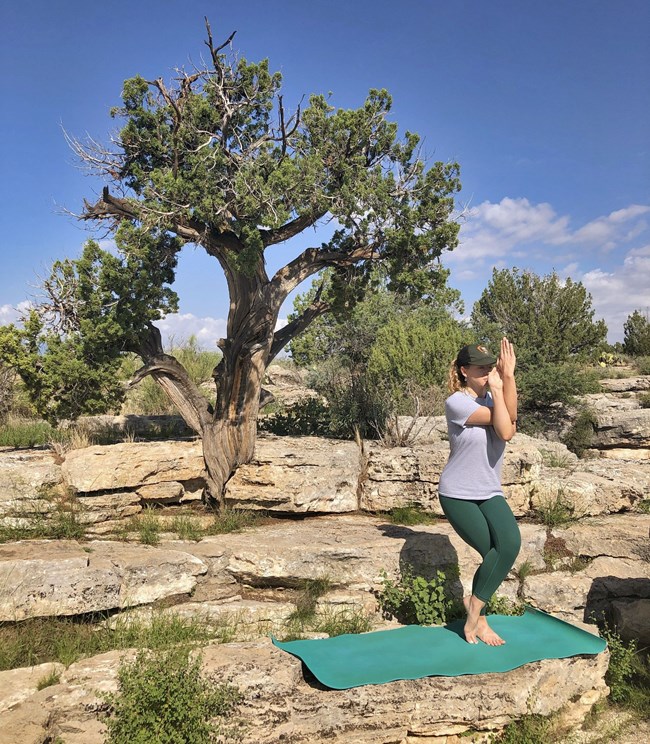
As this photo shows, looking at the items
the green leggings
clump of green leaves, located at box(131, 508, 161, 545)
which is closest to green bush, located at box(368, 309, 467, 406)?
clump of green leaves, located at box(131, 508, 161, 545)

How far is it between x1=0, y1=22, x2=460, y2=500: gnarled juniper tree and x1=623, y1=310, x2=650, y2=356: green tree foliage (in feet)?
83.4

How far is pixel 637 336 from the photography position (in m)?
30.7

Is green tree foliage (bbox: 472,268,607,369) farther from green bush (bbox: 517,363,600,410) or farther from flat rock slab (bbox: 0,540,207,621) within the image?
flat rock slab (bbox: 0,540,207,621)

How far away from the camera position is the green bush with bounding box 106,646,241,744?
12.6ft

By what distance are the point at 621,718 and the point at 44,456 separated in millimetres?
7722

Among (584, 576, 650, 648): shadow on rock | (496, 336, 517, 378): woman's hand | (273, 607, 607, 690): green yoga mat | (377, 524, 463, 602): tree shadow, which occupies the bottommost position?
(584, 576, 650, 648): shadow on rock

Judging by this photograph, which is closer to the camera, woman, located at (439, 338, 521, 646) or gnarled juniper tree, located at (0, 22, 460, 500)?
woman, located at (439, 338, 521, 646)

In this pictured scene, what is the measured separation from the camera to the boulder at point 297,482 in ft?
26.7

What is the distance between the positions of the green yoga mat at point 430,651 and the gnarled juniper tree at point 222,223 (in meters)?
3.85

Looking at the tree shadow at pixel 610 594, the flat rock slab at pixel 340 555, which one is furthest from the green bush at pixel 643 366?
the flat rock slab at pixel 340 555

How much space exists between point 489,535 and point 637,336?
30470 mm

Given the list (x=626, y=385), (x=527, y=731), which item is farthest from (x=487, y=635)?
(x=626, y=385)

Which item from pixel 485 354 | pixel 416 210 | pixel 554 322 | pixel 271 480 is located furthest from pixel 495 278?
pixel 485 354

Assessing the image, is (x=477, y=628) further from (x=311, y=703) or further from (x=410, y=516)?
(x=410, y=516)
